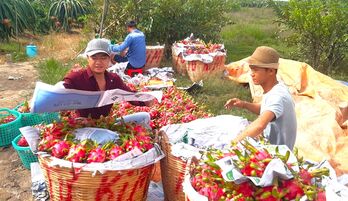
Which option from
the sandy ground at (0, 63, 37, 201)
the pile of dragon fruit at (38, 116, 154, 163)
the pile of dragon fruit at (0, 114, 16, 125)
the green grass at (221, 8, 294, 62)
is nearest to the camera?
the pile of dragon fruit at (38, 116, 154, 163)

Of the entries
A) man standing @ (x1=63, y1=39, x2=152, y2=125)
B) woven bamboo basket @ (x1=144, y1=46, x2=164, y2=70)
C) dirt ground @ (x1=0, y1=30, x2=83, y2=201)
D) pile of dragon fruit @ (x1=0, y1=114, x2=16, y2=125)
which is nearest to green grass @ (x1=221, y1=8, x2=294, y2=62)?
woven bamboo basket @ (x1=144, y1=46, x2=164, y2=70)

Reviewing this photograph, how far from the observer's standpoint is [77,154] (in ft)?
8.47

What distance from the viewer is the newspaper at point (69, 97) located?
2.64m

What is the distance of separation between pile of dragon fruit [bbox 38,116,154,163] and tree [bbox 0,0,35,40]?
A: 10028 millimetres

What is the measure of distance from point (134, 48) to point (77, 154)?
4959 millimetres

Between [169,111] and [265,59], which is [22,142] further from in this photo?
[265,59]

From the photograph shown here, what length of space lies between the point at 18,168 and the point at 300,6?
731 centimetres

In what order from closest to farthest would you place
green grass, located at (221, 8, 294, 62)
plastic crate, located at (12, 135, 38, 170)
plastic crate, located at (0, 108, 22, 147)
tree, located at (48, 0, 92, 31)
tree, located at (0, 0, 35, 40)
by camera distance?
plastic crate, located at (12, 135, 38, 170) → plastic crate, located at (0, 108, 22, 147) → tree, located at (0, 0, 35, 40) → green grass, located at (221, 8, 294, 62) → tree, located at (48, 0, 92, 31)

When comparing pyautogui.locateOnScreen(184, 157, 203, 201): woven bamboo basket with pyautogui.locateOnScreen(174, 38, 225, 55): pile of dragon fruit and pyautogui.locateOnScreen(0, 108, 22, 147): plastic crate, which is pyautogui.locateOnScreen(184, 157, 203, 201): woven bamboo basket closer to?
pyautogui.locateOnScreen(0, 108, 22, 147): plastic crate

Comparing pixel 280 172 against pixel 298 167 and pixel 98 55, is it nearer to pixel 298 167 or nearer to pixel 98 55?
pixel 298 167

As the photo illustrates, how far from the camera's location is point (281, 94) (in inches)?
103

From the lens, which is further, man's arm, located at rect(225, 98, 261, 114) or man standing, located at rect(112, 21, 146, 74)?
man standing, located at rect(112, 21, 146, 74)

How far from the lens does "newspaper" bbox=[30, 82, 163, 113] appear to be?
264 centimetres

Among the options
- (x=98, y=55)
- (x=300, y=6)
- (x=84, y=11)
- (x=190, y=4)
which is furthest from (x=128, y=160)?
(x=84, y=11)
